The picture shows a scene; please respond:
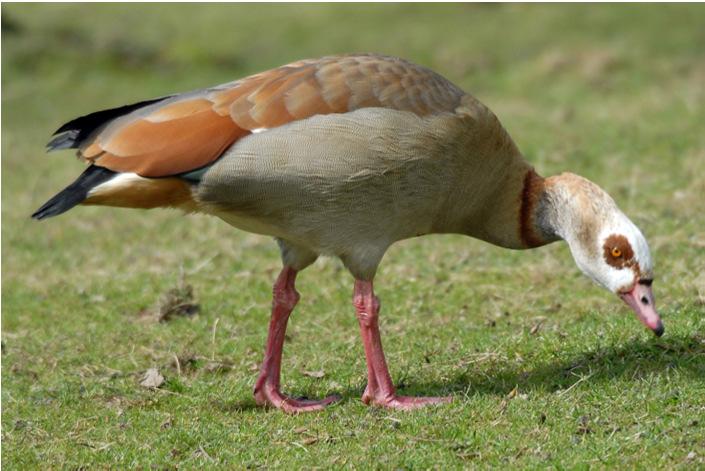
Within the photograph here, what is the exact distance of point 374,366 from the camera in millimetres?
5898

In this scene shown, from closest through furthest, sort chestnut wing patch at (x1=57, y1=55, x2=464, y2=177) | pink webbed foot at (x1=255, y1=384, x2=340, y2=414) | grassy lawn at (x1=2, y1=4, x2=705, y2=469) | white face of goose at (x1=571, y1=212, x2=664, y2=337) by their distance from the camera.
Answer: grassy lawn at (x1=2, y1=4, x2=705, y2=469) → chestnut wing patch at (x1=57, y1=55, x2=464, y2=177) → white face of goose at (x1=571, y1=212, x2=664, y2=337) → pink webbed foot at (x1=255, y1=384, x2=340, y2=414)

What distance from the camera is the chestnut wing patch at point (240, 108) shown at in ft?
18.1

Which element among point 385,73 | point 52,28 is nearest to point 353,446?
point 385,73

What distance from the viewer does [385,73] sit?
19.4 ft

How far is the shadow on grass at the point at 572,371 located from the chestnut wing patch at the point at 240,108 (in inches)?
59.4

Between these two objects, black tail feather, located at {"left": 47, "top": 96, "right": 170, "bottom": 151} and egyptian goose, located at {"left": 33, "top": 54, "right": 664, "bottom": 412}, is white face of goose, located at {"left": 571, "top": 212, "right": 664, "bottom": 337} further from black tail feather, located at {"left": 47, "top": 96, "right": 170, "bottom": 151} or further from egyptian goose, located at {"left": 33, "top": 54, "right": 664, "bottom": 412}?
black tail feather, located at {"left": 47, "top": 96, "right": 170, "bottom": 151}

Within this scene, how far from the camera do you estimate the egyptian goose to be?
5531 millimetres

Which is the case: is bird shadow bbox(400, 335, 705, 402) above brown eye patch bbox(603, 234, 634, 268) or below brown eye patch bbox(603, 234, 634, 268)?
below

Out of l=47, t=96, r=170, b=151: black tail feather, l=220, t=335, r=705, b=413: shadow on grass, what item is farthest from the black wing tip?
l=220, t=335, r=705, b=413: shadow on grass

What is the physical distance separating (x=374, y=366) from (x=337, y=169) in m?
1.12

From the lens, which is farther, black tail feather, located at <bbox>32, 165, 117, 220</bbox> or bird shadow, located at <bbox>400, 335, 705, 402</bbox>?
bird shadow, located at <bbox>400, 335, 705, 402</bbox>

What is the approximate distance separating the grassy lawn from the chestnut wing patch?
4.67ft

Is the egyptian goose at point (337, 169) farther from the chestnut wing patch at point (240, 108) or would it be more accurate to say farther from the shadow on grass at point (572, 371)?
the shadow on grass at point (572, 371)

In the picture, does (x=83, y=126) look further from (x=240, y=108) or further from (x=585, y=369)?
(x=585, y=369)
